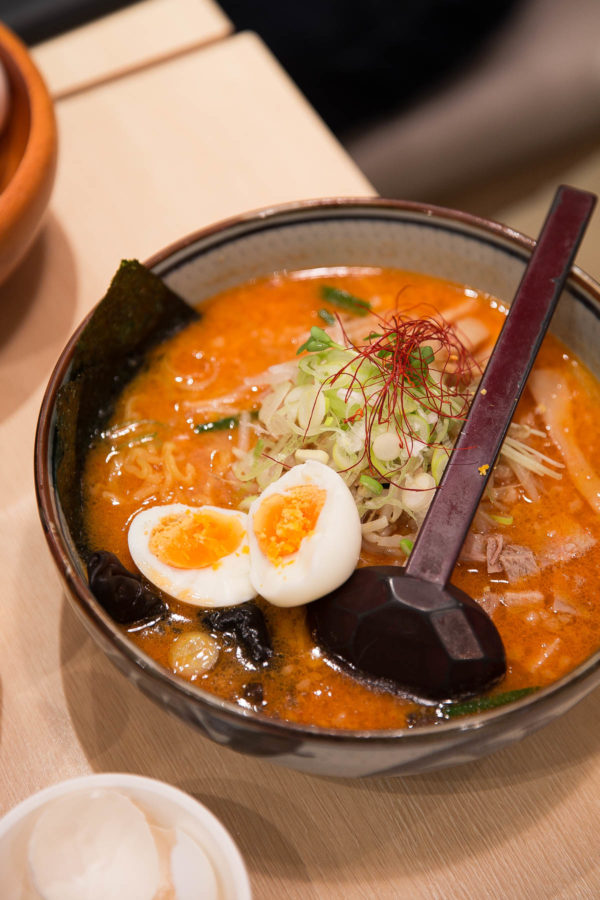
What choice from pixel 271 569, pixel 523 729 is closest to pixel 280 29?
pixel 271 569

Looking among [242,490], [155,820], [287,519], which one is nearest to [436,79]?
[242,490]

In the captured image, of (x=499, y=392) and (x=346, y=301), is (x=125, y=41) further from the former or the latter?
(x=499, y=392)

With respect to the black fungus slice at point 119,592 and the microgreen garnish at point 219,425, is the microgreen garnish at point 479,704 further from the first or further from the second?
the microgreen garnish at point 219,425

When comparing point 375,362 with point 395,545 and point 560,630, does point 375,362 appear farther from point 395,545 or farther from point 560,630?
point 560,630

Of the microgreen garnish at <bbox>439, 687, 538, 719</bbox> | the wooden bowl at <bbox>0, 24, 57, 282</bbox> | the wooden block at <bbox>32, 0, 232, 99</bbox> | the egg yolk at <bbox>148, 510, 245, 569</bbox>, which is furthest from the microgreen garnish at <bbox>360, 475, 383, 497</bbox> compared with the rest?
the wooden block at <bbox>32, 0, 232, 99</bbox>

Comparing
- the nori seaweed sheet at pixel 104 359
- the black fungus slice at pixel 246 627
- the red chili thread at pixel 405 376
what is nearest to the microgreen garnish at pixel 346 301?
the red chili thread at pixel 405 376

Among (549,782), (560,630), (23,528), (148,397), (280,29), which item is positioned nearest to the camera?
(549,782)

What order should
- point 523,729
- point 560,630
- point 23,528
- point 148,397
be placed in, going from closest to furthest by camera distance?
point 523,729 < point 560,630 < point 23,528 < point 148,397

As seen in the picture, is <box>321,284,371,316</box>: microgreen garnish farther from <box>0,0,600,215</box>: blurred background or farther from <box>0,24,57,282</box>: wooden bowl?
<box>0,0,600,215</box>: blurred background
